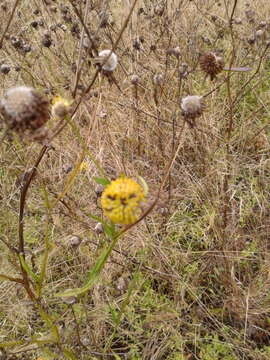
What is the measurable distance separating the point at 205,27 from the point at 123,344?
6.29 feet

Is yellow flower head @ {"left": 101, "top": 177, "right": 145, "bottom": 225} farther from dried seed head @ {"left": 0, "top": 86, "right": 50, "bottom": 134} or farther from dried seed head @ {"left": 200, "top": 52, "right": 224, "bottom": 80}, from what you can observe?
dried seed head @ {"left": 200, "top": 52, "right": 224, "bottom": 80}

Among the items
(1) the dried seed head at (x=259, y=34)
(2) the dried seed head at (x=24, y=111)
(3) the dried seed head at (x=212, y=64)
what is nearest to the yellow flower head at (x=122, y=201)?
(2) the dried seed head at (x=24, y=111)

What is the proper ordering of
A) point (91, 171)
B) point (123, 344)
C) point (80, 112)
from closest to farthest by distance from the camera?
point (123, 344), point (91, 171), point (80, 112)

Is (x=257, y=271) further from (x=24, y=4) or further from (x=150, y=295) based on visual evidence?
(x=24, y=4)

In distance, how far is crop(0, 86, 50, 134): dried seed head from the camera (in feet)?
1.98

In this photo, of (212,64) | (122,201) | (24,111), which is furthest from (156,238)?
(24,111)

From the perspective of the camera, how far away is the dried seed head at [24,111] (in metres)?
0.60

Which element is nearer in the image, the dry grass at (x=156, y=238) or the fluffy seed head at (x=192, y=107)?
the fluffy seed head at (x=192, y=107)

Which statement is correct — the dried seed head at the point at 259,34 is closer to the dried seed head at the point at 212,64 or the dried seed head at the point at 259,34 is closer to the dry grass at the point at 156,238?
the dry grass at the point at 156,238

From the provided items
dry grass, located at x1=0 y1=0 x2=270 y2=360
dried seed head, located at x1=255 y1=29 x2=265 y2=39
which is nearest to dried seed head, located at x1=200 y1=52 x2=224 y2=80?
dry grass, located at x1=0 y1=0 x2=270 y2=360

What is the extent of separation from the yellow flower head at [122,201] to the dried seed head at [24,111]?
17 cm

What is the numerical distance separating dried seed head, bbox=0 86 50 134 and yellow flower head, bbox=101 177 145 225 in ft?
0.57

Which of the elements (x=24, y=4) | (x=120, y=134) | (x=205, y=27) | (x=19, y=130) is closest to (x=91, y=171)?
(x=120, y=134)

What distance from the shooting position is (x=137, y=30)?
84.5 inches
